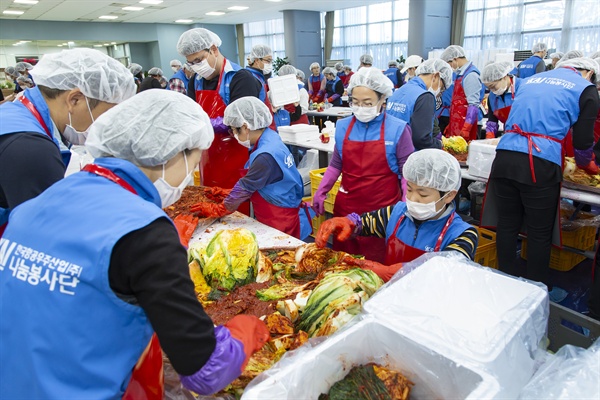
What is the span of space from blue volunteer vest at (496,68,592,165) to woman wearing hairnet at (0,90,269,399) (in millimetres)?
2890

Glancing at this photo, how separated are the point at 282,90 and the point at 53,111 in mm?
4674

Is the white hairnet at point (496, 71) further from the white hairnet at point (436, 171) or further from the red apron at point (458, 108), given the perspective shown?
the white hairnet at point (436, 171)

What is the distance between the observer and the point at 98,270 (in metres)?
1.00

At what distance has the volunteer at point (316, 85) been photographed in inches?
498

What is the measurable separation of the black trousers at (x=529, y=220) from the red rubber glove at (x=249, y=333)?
8.65 ft

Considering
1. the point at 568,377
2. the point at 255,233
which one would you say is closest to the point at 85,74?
the point at 255,233

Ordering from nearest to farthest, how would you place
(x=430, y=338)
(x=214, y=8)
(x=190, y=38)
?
(x=430, y=338) → (x=190, y=38) → (x=214, y=8)

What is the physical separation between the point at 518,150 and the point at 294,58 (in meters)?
14.3

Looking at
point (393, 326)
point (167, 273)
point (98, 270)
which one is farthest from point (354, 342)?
point (98, 270)

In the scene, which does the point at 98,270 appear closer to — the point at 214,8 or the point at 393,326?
the point at 393,326

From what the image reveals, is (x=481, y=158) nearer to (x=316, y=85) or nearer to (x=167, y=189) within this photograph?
(x=167, y=189)

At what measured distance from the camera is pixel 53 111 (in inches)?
76.4

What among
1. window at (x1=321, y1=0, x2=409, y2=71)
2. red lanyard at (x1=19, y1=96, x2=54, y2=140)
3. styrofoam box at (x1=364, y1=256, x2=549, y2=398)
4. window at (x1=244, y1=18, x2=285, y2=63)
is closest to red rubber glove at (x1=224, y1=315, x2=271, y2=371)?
styrofoam box at (x1=364, y1=256, x2=549, y2=398)

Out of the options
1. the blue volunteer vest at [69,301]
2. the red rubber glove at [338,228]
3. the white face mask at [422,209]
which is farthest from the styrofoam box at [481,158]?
the blue volunteer vest at [69,301]
